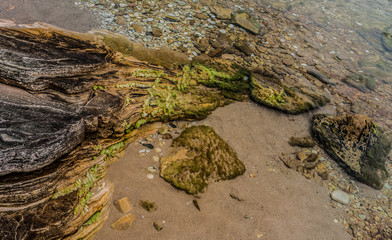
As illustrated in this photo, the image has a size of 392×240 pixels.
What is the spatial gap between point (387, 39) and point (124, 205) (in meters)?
12.0

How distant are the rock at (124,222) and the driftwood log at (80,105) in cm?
22

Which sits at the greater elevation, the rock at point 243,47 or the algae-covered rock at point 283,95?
the rock at point 243,47

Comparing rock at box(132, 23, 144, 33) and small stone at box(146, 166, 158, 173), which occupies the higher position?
rock at box(132, 23, 144, 33)

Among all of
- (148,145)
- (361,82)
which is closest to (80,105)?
(148,145)

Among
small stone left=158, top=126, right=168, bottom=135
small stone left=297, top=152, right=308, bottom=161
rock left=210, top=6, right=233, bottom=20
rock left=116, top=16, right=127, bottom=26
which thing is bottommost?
small stone left=297, top=152, right=308, bottom=161

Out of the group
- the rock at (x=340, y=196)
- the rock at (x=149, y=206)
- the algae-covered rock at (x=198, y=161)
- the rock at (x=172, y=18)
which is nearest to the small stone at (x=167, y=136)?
the algae-covered rock at (x=198, y=161)

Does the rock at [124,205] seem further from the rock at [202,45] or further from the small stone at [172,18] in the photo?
the small stone at [172,18]

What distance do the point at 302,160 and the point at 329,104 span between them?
2.31 m

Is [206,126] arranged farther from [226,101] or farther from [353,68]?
[353,68]

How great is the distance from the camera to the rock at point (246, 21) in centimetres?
833

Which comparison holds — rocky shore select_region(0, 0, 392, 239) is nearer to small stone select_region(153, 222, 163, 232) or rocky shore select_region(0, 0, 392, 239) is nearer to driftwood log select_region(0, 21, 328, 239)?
Answer: driftwood log select_region(0, 21, 328, 239)

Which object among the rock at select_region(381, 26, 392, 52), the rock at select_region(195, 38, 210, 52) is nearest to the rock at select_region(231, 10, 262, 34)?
the rock at select_region(195, 38, 210, 52)

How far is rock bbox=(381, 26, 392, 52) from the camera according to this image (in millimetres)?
9719

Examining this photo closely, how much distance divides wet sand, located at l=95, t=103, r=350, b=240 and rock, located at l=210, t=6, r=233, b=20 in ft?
15.8
